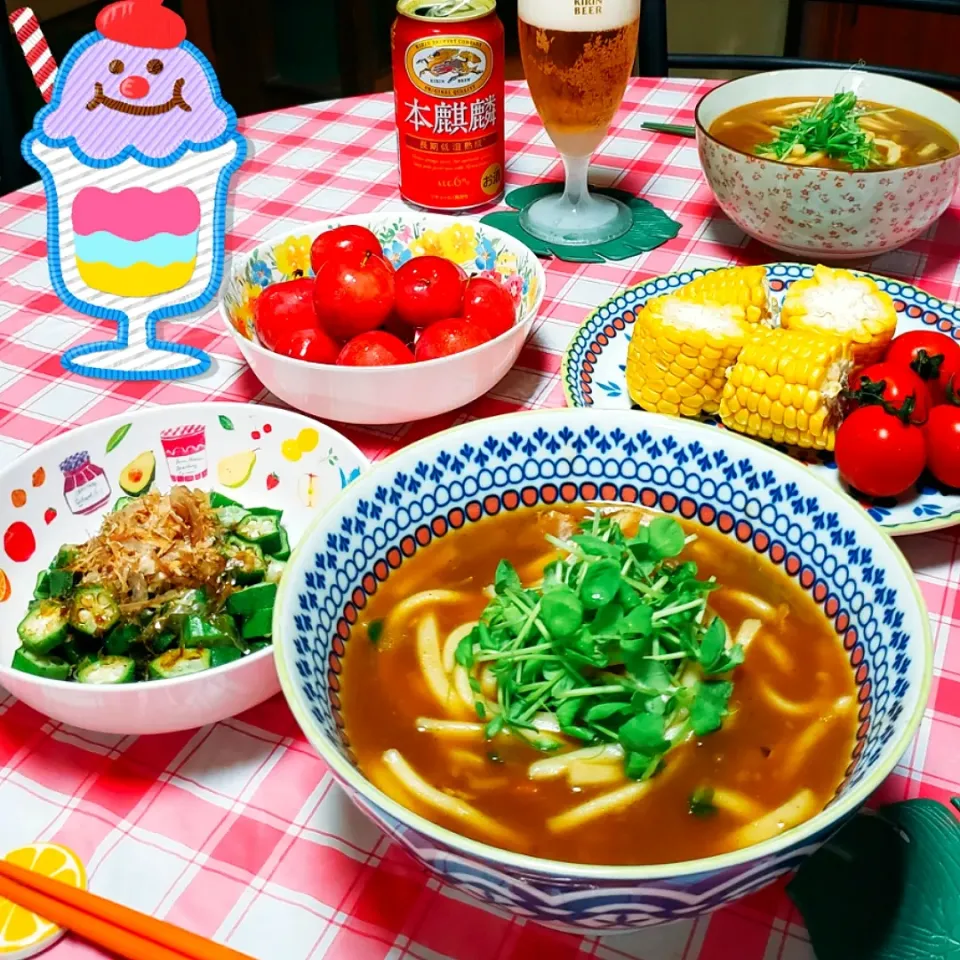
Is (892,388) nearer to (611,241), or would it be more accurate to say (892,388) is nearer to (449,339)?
(449,339)

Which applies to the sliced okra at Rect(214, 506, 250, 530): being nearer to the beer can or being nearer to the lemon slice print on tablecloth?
the lemon slice print on tablecloth

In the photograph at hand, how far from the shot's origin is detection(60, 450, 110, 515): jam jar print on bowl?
42.2 inches

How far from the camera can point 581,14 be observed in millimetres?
1487

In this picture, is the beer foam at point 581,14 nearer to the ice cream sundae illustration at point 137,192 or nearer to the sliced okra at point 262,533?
the ice cream sundae illustration at point 137,192

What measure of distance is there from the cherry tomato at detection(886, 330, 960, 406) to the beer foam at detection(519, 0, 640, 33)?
0.67m

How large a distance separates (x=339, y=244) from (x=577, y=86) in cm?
48

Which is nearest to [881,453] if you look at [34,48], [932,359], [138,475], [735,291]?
[932,359]

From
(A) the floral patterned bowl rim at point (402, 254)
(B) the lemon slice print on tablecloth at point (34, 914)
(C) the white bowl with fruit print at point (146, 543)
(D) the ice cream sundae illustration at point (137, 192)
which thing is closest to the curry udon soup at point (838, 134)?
(A) the floral patterned bowl rim at point (402, 254)

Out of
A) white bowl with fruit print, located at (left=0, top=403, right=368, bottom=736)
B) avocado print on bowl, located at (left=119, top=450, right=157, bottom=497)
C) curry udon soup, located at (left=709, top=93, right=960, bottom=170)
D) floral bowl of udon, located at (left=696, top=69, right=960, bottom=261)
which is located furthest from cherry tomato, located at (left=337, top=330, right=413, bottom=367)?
curry udon soup, located at (left=709, top=93, right=960, bottom=170)

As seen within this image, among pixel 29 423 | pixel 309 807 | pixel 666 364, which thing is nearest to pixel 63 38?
pixel 29 423

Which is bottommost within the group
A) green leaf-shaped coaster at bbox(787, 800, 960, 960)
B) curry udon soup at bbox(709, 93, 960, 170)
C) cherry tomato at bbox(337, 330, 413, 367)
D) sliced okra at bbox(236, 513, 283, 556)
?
green leaf-shaped coaster at bbox(787, 800, 960, 960)

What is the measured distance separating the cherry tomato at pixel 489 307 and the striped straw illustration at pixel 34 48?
2.01 ft

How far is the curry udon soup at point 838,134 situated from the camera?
5.18 ft

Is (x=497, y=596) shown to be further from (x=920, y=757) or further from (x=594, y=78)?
(x=594, y=78)
